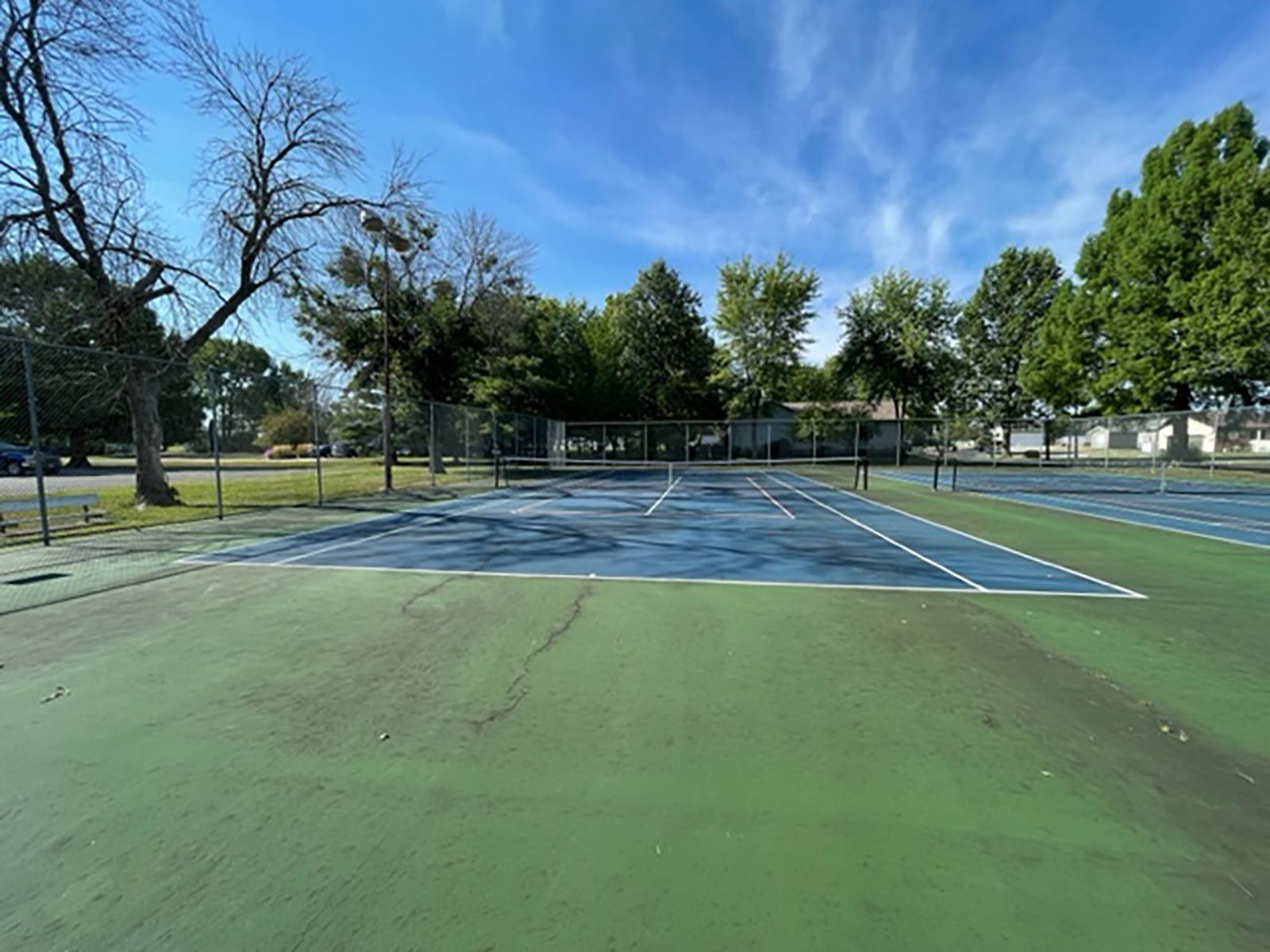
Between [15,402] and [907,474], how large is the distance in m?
30.4

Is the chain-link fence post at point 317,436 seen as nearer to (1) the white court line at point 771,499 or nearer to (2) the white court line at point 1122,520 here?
(1) the white court line at point 771,499

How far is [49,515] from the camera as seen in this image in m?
10.4

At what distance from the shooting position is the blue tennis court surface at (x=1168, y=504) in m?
10.4

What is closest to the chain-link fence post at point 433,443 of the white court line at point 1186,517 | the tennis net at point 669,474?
the tennis net at point 669,474

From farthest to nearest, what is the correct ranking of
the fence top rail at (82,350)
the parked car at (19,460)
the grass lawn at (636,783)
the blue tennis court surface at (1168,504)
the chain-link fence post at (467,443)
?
the chain-link fence post at (467,443)
the parked car at (19,460)
the blue tennis court surface at (1168,504)
the fence top rail at (82,350)
the grass lawn at (636,783)

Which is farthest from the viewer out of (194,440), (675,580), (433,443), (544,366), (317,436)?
(544,366)

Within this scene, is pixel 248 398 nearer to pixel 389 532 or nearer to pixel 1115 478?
pixel 389 532

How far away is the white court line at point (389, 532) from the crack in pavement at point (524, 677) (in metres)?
4.75

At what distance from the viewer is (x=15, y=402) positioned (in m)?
12.3

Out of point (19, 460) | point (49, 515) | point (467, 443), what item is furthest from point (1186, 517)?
point (19, 460)

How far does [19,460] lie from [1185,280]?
1982 inches

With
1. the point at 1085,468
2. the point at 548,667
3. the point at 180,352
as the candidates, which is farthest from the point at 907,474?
the point at 180,352

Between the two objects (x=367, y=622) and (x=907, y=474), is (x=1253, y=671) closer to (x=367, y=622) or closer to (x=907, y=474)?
(x=367, y=622)

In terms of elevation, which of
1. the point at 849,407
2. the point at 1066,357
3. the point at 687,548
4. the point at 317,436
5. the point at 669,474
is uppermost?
the point at 1066,357
